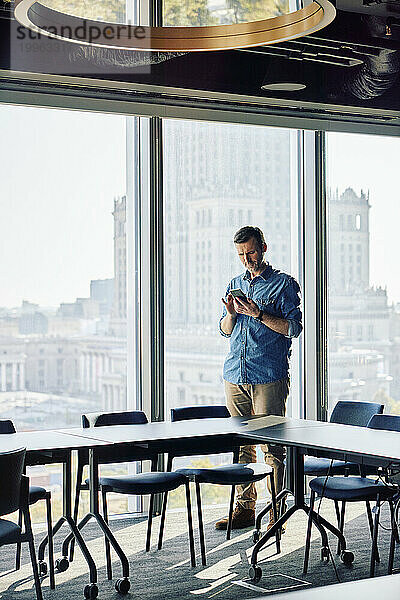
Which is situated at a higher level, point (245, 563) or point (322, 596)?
point (322, 596)

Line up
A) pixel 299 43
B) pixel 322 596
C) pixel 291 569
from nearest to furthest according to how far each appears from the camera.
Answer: pixel 322 596 < pixel 291 569 < pixel 299 43

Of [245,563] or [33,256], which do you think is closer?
[245,563]

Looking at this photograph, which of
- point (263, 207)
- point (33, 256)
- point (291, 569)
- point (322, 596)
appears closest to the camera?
point (322, 596)

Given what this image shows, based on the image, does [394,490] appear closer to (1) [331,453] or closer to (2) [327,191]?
(1) [331,453]

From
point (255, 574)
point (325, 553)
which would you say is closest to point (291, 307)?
point (325, 553)

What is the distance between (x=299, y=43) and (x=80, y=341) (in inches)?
106

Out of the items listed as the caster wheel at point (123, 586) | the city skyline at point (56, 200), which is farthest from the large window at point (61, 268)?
the caster wheel at point (123, 586)

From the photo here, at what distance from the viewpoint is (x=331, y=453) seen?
15.8ft

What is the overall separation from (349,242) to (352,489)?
139 inches

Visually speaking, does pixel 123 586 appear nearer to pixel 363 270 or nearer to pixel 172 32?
pixel 172 32

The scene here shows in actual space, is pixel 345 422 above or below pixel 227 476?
above

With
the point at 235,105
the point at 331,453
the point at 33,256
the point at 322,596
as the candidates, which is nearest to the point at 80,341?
the point at 33,256

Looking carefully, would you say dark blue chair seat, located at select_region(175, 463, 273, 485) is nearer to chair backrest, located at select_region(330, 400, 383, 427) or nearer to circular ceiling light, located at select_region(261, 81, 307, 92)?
chair backrest, located at select_region(330, 400, 383, 427)

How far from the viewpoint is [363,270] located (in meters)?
8.24
